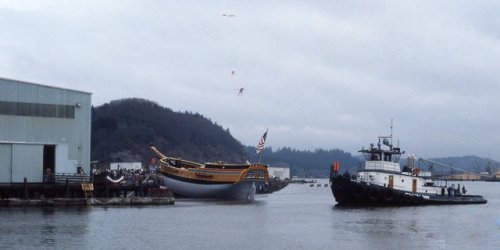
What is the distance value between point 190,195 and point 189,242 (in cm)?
4789

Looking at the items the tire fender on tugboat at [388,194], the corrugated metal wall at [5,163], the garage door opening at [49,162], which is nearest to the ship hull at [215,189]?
the tire fender on tugboat at [388,194]

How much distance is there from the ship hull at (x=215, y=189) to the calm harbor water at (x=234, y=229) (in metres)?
17.8

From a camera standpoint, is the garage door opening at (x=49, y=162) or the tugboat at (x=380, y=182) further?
the tugboat at (x=380, y=182)

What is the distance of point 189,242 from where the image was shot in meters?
43.4

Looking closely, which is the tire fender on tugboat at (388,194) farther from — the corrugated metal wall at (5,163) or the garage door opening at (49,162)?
the corrugated metal wall at (5,163)

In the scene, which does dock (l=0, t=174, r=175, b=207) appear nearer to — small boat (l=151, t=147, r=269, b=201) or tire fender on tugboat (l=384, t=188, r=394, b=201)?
small boat (l=151, t=147, r=269, b=201)

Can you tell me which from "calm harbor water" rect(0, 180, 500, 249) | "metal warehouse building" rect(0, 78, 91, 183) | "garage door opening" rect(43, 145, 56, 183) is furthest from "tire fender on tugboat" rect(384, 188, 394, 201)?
"garage door opening" rect(43, 145, 56, 183)

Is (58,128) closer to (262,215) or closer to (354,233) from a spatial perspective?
(262,215)

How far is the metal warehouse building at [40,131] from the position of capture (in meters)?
63.1

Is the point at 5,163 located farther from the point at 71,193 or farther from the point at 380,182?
the point at 380,182

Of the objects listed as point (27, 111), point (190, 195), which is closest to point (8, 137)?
point (27, 111)

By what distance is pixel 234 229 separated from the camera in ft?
168

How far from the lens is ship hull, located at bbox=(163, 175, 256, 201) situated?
88500 mm

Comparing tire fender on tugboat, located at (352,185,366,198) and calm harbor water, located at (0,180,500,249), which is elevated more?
tire fender on tugboat, located at (352,185,366,198)
